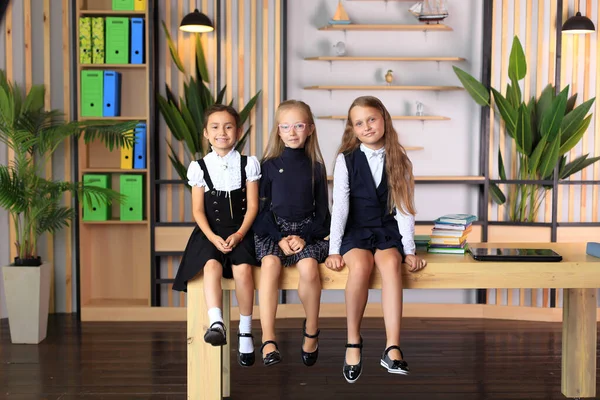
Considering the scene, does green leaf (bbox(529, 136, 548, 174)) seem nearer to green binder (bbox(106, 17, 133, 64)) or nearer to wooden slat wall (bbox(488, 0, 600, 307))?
wooden slat wall (bbox(488, 0, 600, 307))

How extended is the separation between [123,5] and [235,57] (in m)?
0.84

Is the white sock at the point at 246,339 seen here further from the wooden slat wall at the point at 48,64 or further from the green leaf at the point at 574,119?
the green leaf at the point at 574,119

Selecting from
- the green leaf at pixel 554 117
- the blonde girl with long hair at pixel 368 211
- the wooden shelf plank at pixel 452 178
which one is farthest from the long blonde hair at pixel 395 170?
the green leaf at pixel 554 117

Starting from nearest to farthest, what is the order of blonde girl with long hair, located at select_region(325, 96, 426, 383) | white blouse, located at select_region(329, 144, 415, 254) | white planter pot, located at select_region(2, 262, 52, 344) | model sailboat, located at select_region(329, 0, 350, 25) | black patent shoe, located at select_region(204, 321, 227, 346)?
1. black patent shoe, located at select_region(204, 321, 227, 346)
2. blonde girl with long hair, located at select_region(325, 96, 426, 383)
3. white blouse, located at select_region(329, 144, 415, 254)
4. white planter pot, located at select_region(2, 262, 52, 344)
5. model sailboat, located at select_region(329, 0, 350, 25)

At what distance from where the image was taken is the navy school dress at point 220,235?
2.87m

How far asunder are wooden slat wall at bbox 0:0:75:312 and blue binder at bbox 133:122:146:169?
518 millimetres

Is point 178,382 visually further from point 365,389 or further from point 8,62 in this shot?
point 8,62

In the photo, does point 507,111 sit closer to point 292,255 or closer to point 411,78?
point 411,78

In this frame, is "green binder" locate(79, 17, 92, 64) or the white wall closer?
"green binder" locate(79, 17, 92, 64)

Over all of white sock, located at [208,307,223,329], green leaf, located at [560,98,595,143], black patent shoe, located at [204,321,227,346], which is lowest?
black patent shoe, located at [204,321,227,346]

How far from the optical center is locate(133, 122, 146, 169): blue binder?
475 cm

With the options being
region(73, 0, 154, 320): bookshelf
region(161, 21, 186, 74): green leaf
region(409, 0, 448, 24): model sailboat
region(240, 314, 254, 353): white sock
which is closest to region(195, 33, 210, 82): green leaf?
region(161, 21, 186, 74): green leaf

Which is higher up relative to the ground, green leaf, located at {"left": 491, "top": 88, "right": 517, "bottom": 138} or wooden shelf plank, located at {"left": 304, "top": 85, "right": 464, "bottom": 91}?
wooden shelf plank, located at {"left": 304, "top": 85, "right": 464, "bottom": 91}

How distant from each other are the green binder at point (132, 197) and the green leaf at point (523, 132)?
8.41 ft
